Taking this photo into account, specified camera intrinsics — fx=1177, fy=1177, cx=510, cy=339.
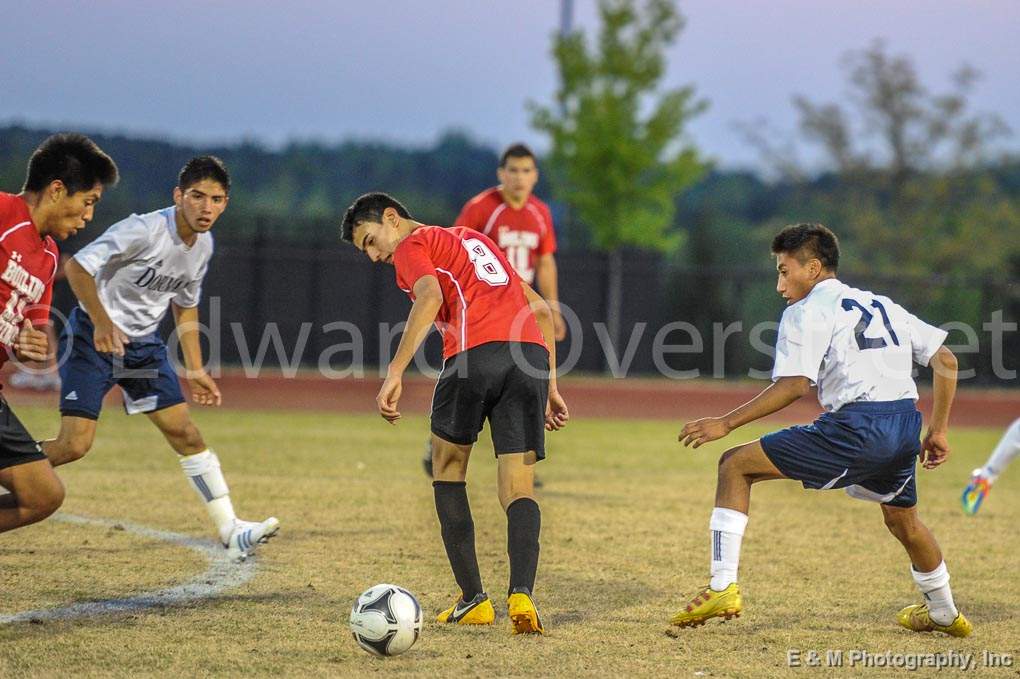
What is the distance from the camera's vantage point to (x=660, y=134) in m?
24.2

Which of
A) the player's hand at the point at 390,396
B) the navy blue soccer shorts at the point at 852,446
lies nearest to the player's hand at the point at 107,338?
the player's hand at the point at 390,396

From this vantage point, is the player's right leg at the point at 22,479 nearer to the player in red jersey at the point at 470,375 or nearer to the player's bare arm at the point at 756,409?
the player in red jersey at the point at 470,375

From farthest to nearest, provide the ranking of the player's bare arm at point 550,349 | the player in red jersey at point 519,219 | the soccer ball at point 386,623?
the player in red jersey at point 519,219 → the player's bare arm at point 550,349 → the soccer ball at point 386,623

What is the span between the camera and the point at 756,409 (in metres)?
4.77

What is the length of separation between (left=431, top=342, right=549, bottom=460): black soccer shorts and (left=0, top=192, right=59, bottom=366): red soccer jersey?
5.71ft

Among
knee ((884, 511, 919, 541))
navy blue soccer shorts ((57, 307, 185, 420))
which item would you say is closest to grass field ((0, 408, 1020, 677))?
knee ((884, 511, 919, 541))

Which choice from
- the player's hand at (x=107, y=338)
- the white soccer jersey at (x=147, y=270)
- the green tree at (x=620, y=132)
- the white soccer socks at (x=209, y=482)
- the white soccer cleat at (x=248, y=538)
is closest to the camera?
the player's hand at (x=107, y=338)

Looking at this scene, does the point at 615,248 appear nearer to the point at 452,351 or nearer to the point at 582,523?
the point at 582,523

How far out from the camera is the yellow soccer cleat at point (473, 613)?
199 inches

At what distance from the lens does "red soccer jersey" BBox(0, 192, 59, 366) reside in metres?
4.76

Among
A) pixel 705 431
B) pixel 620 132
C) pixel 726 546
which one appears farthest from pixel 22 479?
pixel 620 132

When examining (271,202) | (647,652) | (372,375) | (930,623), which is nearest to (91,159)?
(647,652)

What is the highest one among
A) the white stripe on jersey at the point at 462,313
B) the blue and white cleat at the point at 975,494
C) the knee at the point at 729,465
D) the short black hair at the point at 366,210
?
the short black hair at the point at 366,210

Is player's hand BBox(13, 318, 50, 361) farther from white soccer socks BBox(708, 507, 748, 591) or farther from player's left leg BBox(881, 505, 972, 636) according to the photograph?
player's left leg BBox(881, 505, 972, 636)
